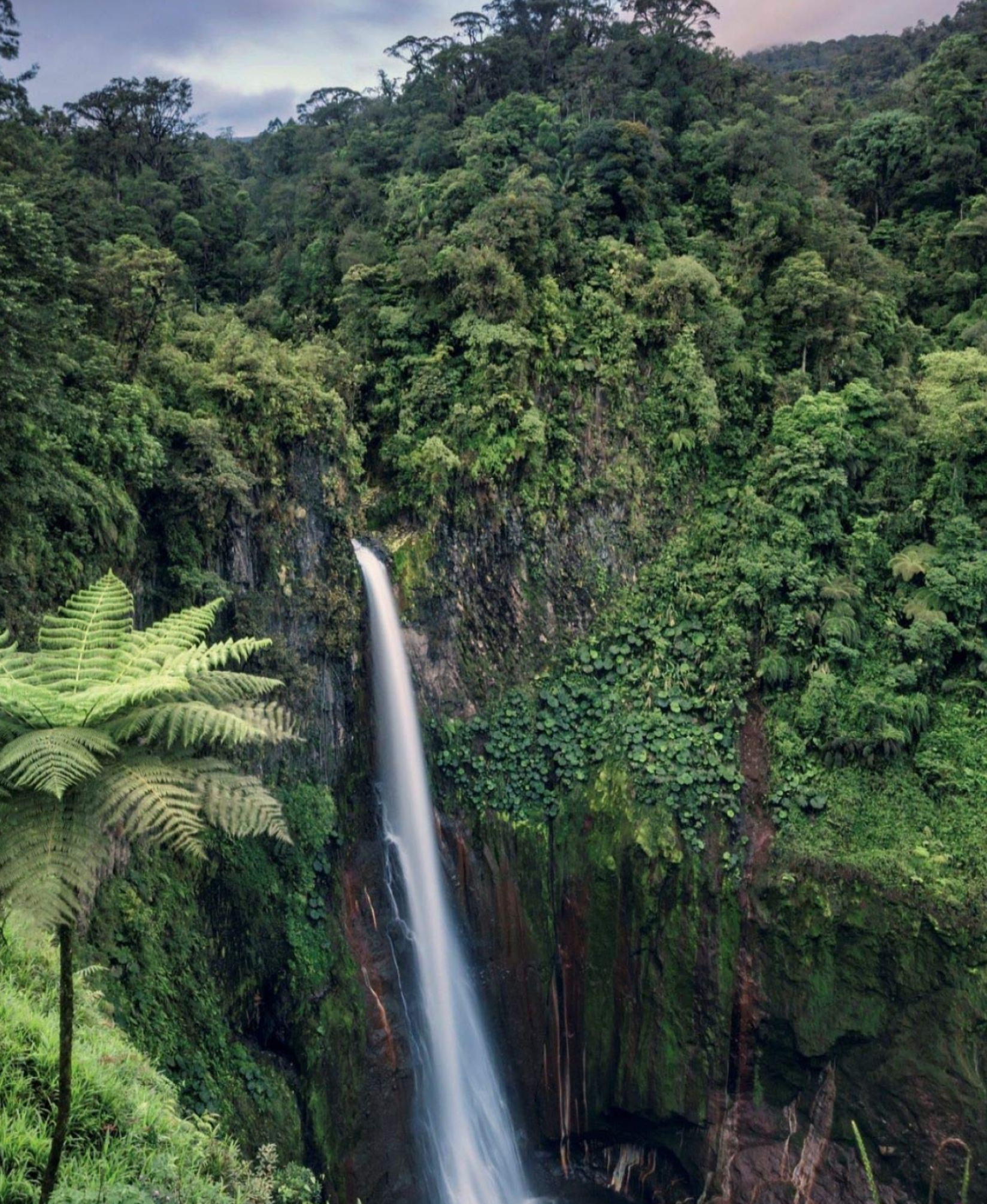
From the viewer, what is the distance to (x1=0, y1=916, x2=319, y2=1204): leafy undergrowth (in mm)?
3301

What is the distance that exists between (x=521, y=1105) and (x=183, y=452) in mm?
10115

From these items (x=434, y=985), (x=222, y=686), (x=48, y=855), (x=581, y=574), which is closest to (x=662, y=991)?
(x=434, y=985)

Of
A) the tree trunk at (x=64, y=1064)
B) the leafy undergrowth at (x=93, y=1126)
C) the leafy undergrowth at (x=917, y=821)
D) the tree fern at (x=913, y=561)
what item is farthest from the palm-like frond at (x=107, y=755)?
the tree fern at (x=913, y=561)

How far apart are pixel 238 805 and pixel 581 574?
1034cm

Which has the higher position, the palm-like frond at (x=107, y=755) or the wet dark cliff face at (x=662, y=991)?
the palm-like frond at (x=107, y=755)

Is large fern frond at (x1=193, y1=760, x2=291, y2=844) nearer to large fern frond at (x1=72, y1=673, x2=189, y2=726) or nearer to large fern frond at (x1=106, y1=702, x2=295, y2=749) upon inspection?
large fern frond at (x1=106, y1=702, x2=295, y2=749)

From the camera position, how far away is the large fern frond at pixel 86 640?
133 inches

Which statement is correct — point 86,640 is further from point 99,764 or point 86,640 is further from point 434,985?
point 434,985

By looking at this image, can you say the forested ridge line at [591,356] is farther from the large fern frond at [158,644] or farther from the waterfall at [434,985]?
the large fern frond at [158,644]

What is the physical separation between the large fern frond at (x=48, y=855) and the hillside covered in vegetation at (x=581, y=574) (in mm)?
4424

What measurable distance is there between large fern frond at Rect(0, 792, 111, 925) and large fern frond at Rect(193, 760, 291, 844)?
39cm

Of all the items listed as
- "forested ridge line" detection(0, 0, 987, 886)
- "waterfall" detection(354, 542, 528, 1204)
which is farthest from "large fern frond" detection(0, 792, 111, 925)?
"waterfall" detection(354, 542, 528, 1204)

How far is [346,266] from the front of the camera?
14672 millimetres

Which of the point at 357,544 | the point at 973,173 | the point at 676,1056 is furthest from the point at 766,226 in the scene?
the point at 676,1056
